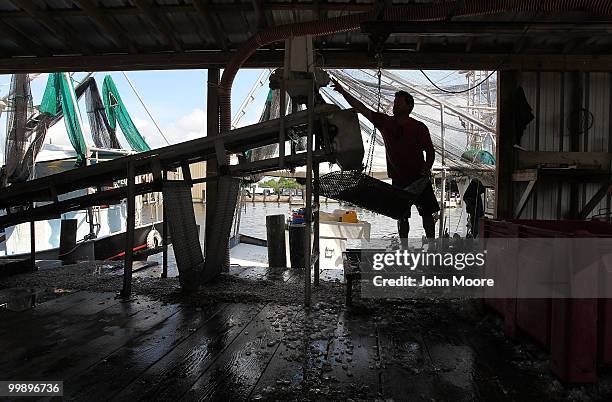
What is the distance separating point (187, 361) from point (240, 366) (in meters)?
0.34

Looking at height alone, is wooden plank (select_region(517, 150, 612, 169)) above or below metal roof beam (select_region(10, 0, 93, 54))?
below

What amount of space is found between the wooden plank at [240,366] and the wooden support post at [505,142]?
4.03m

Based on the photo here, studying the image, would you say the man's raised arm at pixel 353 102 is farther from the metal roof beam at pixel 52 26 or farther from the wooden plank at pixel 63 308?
the metal roof beam at pixel 52 26

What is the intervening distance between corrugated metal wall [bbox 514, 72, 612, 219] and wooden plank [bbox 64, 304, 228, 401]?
15.7 ft

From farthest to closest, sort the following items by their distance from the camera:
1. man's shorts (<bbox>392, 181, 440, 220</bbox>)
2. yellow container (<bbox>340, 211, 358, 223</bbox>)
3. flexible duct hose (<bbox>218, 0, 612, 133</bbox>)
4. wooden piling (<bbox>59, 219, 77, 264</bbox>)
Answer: yellow container (<bbox>340, 211, 358, 223</bbox>)
wooden piling (<bbox>59, 219, 77, 264</bbox>)
man's shorts (<bbox>392, 181, 440, 220</bbox>)
flexible duct hose (<bbox>218, 0, 612, 133</bbox>)

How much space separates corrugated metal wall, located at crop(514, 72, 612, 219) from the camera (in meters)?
5.82

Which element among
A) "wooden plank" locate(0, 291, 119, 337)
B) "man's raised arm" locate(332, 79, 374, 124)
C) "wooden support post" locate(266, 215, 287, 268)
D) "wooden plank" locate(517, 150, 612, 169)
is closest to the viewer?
"wooden plank" locate(0, 291, 119, 337)

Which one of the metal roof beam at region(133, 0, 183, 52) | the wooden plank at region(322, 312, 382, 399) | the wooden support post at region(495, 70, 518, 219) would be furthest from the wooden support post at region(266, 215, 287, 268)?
the wooden plank at region(322, 312, 382, 399)

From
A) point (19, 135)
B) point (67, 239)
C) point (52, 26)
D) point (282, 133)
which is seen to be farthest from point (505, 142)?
point (19, 135)

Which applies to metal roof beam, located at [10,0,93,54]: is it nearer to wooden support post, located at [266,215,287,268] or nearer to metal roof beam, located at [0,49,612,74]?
metal roof beam, located at [0,49,612,74]

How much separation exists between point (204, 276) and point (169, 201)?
34.4 inches

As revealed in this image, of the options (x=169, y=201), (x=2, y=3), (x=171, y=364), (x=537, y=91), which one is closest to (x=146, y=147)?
(x=2, y=3)

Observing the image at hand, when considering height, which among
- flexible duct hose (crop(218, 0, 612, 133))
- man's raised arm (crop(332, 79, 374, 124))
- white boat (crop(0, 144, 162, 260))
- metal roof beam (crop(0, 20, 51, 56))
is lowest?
white boat (crop(0, 144, 162, 260))

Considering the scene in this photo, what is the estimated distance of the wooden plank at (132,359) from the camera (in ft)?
7.17
